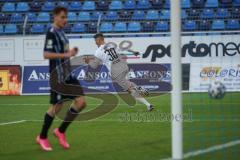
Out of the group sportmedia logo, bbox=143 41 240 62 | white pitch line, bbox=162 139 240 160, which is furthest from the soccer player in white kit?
white pitch line, bbox=162 139 240 160

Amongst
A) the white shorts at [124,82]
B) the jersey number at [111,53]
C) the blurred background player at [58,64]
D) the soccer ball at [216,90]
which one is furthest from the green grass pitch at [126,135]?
the jersey number at [111,53]

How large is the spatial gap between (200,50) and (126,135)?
11296 mm

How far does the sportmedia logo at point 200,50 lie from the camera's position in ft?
66.6

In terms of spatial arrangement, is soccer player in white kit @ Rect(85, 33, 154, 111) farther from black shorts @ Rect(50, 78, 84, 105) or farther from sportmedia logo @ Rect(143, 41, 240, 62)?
black shorts @ Rect(50, 78, 84, 105)

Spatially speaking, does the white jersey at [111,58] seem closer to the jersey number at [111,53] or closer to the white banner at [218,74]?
the jersey number at [111,53]

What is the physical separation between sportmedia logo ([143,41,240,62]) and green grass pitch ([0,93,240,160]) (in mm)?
5030

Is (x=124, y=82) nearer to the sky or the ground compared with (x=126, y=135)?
nearer to the ground

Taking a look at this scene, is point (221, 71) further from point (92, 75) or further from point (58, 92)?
point (92, 75)

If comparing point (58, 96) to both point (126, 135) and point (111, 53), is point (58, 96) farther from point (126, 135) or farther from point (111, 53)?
point (111, 53)

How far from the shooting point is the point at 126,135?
397 inches

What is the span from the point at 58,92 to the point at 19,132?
2566 mm

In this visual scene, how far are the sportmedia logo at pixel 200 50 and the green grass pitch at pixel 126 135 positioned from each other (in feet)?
16.5

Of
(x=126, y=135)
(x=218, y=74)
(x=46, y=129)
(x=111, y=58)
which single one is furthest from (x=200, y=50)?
(x=46, y=129)

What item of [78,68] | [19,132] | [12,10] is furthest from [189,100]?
[12,10]
